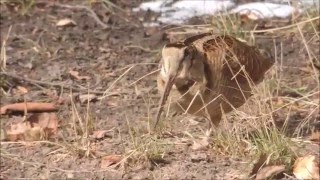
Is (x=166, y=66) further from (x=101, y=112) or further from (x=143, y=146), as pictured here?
(x=101, y=112)

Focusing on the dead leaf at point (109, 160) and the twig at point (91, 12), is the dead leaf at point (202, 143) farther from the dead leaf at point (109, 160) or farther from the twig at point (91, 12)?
the twig at point (91, 12)

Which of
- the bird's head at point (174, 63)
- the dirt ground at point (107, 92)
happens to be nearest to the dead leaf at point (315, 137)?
the dirt ground at point (107, 92)

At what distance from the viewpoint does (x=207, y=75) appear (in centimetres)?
399

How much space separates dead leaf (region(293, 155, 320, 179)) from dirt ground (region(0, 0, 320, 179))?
0.68 ft

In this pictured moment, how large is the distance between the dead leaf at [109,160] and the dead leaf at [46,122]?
1.55 ft

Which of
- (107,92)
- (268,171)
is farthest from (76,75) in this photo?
(268,171)

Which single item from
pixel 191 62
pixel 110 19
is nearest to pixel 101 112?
pixel 191 62

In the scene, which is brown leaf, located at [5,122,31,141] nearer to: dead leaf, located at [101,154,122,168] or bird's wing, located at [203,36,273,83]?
→ dead leaf, located at [101,154,122,168]

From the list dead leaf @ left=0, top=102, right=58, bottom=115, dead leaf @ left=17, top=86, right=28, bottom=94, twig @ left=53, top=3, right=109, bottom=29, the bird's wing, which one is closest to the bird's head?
the bird's wing

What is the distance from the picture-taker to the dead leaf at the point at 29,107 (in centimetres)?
474

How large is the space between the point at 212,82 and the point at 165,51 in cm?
35

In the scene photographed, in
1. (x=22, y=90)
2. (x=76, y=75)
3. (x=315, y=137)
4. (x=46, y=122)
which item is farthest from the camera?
(x=76, y=75)

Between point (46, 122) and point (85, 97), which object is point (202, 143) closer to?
point (46, 122)

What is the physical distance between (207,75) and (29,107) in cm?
124
